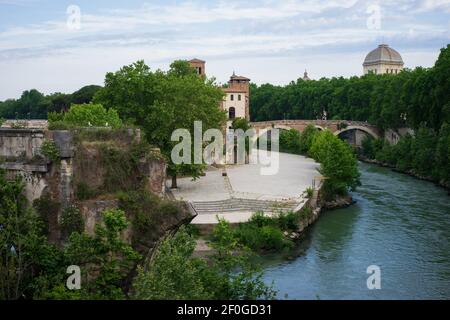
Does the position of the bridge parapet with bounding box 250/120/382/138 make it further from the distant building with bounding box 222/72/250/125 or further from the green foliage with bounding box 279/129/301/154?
the distant building with bounding box 222/72/250/125

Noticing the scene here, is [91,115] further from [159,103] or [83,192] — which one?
[83,192]

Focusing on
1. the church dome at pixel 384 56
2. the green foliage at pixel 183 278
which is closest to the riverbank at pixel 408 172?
the green foliage at pixel 183 278

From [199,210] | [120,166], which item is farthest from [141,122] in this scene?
[120,166]

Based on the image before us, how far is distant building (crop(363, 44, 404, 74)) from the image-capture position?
4577 inches

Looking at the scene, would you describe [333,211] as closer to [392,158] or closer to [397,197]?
[397,197]

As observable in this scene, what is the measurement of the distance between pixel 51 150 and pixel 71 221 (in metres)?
1.58

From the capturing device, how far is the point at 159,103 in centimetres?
3616

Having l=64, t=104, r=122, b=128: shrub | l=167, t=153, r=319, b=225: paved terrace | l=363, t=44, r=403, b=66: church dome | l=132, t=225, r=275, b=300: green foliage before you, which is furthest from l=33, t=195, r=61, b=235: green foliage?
l=363, t=44, r=403, b=66: church dome

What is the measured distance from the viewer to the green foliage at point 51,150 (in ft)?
44.6

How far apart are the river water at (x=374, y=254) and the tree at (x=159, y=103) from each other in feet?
30.6

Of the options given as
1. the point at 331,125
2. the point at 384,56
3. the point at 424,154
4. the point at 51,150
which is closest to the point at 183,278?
the point at 51,150

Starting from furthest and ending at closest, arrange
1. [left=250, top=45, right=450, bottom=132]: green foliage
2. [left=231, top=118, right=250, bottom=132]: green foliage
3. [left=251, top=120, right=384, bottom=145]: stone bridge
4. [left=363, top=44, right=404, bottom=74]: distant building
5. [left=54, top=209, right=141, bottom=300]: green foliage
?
1. [left=363, top=44, right=404, bottom=74]: distant building
2. [left=251, top=120, right=384, bottom=145]: stone bridge
3. [left=231, top=118, right=250, bottom=132]: green foliage
4. [left=250, top=45, right=450, bottom=132]: green foliage
5. [left=54, top=209, right=141, bottom=300]: green foliage

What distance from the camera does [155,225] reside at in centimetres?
1405

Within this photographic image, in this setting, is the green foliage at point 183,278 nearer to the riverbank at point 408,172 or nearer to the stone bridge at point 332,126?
the riverbank at point 408,172
